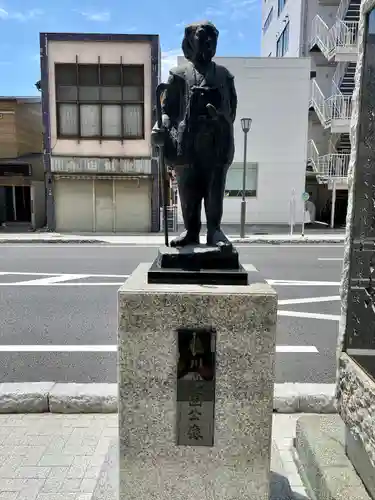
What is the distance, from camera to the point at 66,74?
60.6ft

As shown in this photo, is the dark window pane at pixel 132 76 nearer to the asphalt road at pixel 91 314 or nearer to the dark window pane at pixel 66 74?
the dark window pane at pixel 66 74

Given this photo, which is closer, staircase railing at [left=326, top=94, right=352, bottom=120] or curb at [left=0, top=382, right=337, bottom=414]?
curb at [left=0, top=382, right=337, bottom=414]

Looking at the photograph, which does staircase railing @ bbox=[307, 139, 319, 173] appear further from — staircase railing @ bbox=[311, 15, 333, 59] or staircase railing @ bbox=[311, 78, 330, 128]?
staircase railing @ bbox=[311, 15, 333, 59]

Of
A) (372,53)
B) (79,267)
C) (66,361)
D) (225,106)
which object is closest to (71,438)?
(66,361)

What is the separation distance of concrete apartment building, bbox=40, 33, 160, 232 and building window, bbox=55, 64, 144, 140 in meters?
0.04

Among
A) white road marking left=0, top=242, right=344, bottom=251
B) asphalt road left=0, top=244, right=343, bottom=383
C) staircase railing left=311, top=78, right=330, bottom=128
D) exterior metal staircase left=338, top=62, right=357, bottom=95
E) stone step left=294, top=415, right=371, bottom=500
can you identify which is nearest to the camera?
stone step left=294, top=415, right=371, bottom=500

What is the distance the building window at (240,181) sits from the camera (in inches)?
832

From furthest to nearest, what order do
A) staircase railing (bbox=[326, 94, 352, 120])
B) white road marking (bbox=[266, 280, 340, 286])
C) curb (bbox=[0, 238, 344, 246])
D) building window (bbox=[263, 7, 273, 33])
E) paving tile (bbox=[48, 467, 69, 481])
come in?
building window (bbox=[263, 7, 273, 33]) < staircase railing (bbox=[326, 94, 352, 120]) < curb (bbox=[0, 238, 344, 246]) < white road marking (bbox=[266, 280, 340, 286]) < paving tile (bbox=[48, 467, 69, 481])

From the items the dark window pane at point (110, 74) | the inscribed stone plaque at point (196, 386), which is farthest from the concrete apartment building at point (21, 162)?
the inscribed stone plaque at point (196, 386)

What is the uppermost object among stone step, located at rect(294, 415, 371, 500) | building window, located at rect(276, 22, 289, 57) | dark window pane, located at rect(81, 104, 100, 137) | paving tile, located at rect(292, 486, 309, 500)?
building window, located at rect(276, 22, 289, 57)

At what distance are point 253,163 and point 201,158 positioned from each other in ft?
62.9

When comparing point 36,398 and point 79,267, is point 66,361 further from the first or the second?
point 79,267

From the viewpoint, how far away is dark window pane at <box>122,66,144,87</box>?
18.3 meters

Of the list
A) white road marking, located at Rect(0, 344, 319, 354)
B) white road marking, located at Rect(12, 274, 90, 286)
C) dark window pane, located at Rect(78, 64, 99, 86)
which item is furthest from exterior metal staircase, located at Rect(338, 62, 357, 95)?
white road marking, located at Rect(0, 344, 319, 354)
